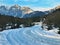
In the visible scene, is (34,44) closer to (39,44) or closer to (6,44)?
(39,44)

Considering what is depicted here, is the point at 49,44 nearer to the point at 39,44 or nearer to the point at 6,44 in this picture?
the point at 39,44

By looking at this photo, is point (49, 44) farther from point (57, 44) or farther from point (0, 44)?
point (0, 44)

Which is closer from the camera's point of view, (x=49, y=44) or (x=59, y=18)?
(x=49, y=44)

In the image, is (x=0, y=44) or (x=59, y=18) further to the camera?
(x=59, y=18)

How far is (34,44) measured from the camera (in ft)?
57.6

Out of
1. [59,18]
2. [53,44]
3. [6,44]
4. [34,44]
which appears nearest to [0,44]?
[6,44]

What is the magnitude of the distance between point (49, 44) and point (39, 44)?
0.73m

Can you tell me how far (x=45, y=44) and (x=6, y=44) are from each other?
3.05 metres

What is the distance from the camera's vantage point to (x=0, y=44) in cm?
1870

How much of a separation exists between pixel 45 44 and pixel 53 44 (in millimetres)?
587

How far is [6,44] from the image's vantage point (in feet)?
60.4

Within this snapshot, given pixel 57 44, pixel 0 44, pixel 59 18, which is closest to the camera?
pixel 57 44

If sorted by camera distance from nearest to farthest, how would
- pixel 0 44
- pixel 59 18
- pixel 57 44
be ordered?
pixel 57 44, pixel 0 44, pixel 59 18

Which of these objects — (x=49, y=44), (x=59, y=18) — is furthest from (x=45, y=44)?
(x=59, y=18)
